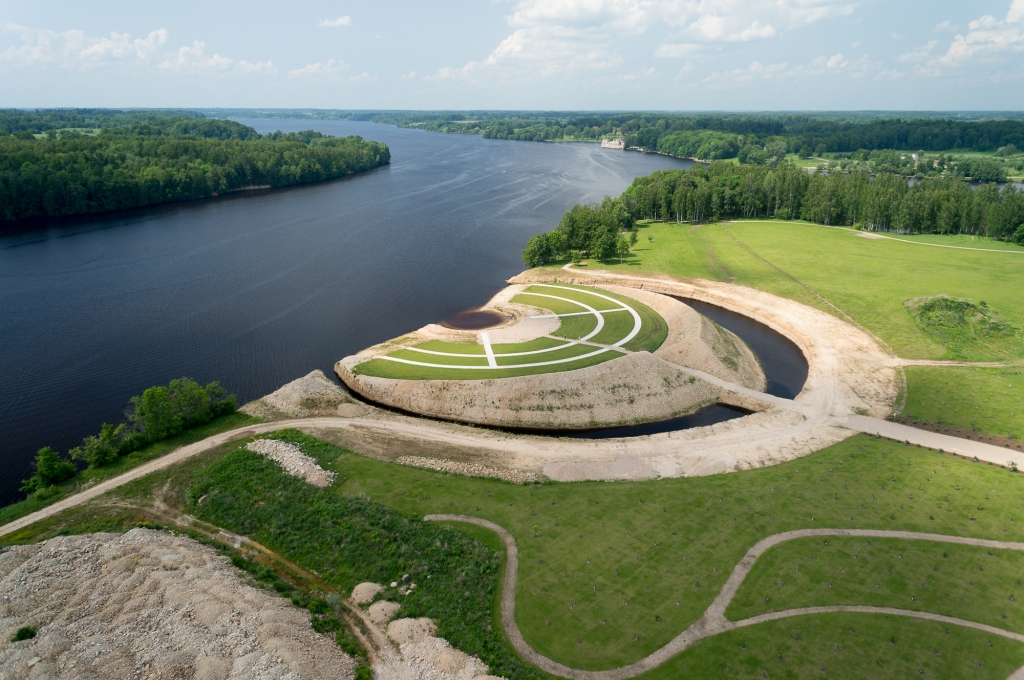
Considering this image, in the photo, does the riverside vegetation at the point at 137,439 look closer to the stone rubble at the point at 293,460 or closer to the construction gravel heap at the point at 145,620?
the stone rubble at the point at 293,460

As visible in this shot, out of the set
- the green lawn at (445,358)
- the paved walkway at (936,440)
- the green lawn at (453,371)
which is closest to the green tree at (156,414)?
the green lawn at (453,371)

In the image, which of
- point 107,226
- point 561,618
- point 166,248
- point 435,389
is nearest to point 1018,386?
point 561,618

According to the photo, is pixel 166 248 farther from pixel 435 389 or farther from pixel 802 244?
pixel 802 244

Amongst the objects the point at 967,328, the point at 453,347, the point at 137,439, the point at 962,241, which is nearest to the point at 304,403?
the point at 137,439

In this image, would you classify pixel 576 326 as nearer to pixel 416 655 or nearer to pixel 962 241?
pixel 416 655

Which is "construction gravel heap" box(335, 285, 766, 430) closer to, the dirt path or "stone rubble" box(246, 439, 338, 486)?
"stone rubble" box(246, 439, 338, 486)

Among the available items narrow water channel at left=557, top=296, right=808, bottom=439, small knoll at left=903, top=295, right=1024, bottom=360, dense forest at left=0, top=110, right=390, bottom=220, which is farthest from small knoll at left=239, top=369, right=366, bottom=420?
dense forest at left=0, top=110, right=390, bottom=220
